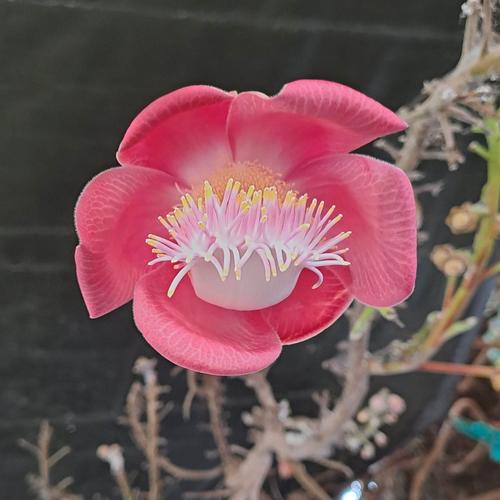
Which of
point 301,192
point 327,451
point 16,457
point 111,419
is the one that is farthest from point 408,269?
point 16,457

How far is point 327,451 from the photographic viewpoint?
858mm

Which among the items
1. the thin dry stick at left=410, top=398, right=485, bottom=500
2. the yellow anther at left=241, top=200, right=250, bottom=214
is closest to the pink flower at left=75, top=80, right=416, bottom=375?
the yellow anther at left=241, top=200, right=250, bottom=214

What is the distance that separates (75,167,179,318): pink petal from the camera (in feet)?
1.48

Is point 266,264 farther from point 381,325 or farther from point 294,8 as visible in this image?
point 381,325

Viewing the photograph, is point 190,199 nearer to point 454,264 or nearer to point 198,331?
point 198,331

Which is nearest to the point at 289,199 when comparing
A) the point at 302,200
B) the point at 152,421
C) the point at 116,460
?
the point at 302,200

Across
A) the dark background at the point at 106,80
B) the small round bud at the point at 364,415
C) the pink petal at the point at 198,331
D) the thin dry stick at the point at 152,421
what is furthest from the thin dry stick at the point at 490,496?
the pink petal at the point at 198,331

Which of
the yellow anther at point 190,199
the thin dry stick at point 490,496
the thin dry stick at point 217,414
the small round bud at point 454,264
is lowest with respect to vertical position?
the thin dry stick at point 490,496

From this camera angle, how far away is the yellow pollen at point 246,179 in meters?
0.47

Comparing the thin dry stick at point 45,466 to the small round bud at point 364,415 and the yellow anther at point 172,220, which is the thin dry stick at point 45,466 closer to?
the small round bud at point 364,415

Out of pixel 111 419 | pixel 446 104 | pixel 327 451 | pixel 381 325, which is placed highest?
pixel 446 104

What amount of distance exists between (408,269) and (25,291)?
0.53 m

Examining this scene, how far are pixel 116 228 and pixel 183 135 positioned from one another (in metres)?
0.09

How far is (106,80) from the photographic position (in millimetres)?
656
